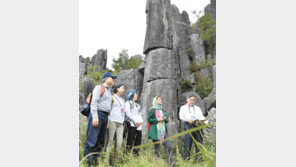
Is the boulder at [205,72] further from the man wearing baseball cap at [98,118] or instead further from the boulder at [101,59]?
the boulder at [101,59]

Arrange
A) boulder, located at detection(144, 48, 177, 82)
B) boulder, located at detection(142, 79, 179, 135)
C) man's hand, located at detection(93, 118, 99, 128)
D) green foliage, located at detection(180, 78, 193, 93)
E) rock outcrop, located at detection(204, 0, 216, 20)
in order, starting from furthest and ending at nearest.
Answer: rock outcrop, located at detection(204, 0, 216, 20)
green foliage, located at detection(180, 78, 193, 93)
boulder, located at detection(144, 48, 177, 82)
boulder, located at detection(142, 79, 179, 135)
man's hand, located at detection(93, 118, 99, 128)

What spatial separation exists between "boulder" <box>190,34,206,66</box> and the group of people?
10.7m

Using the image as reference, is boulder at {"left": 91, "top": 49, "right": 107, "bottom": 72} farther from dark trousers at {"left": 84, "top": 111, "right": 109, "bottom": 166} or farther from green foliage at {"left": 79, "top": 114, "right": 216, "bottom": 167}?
dark trousers at {"left": 84, "top": 111, "right": 109, "bottom": 166}

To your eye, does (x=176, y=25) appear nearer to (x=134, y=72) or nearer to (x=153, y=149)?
(x=134, y=72)

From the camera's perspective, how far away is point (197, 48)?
1468cm

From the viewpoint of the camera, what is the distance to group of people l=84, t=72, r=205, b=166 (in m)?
2.86

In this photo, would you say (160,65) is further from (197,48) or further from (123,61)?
(123,61)

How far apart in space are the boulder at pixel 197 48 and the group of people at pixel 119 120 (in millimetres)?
10737

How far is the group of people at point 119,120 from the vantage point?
9.39 feet

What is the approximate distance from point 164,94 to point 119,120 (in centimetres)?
534

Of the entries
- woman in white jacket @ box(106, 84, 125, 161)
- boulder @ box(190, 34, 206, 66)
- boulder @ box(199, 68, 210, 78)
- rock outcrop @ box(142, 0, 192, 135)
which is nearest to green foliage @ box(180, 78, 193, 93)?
rock outcrop @ box(142, 0, 192, 135)

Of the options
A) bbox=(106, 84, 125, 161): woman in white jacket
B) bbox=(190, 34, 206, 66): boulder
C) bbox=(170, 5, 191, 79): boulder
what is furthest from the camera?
bbox=(190, 34, 206, 66): boulder

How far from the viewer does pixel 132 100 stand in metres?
4.16

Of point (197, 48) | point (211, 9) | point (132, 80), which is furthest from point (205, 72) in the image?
point (211, 9)
